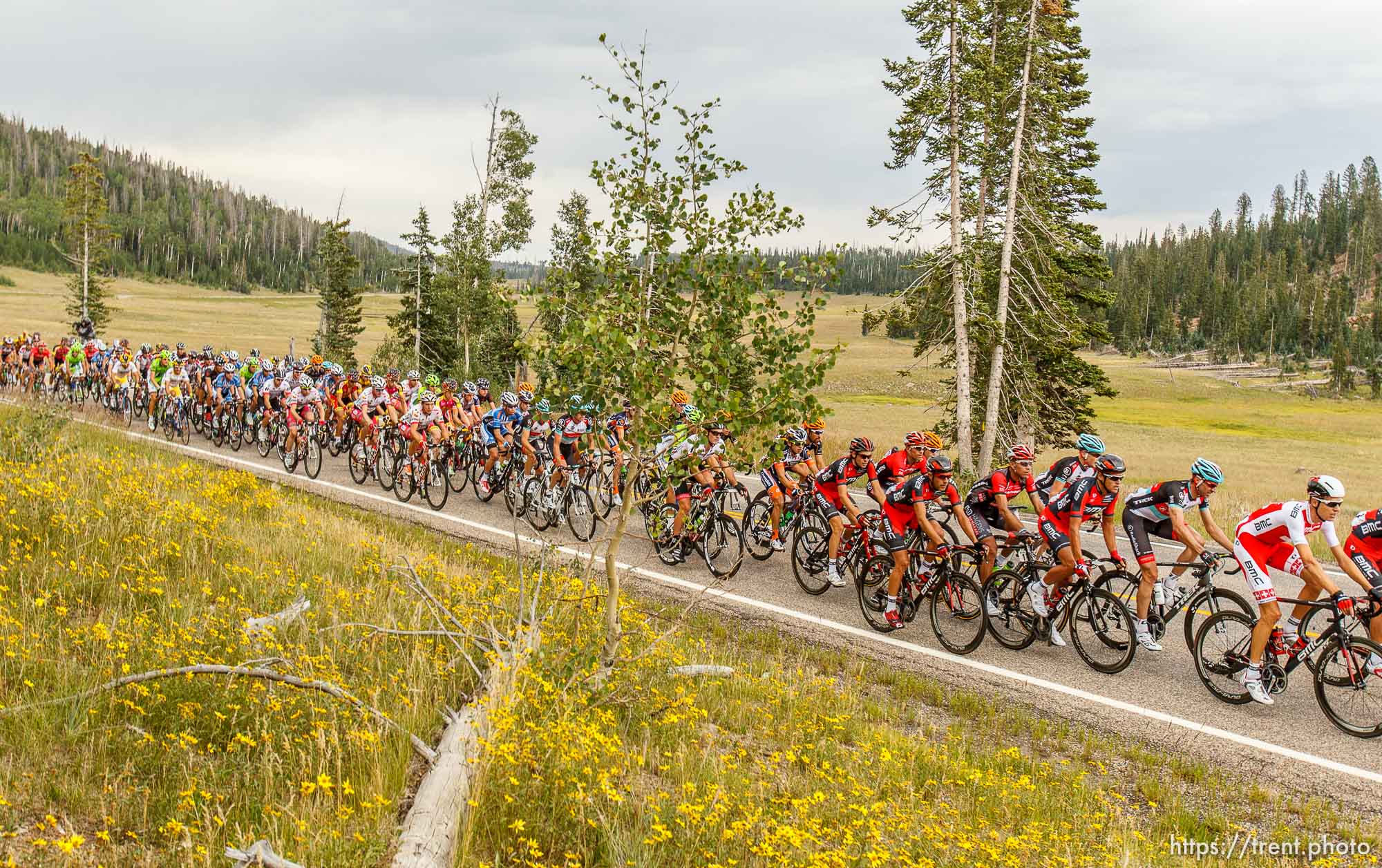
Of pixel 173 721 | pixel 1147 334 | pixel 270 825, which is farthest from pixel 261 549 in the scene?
pixel 1147 334

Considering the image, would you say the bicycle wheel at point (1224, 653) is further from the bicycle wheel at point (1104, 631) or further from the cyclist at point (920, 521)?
the cyclist at point (920, 521)

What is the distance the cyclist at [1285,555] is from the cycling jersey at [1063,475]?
1575 millimetres

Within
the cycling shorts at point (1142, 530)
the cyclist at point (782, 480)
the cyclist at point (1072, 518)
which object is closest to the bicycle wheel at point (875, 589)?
the cyclist at point (1072, 518)

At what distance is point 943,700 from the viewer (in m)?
7.97

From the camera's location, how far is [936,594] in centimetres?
963

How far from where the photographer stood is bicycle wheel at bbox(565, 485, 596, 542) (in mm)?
13648

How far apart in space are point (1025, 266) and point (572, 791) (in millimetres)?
23883

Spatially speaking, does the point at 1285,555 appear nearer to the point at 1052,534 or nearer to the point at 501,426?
the point at 1052,534

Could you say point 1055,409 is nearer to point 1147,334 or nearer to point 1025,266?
point 1025,266

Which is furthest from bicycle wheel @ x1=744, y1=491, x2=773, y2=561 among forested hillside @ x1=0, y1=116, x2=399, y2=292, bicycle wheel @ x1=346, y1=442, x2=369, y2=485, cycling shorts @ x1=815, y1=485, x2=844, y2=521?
forested hillside @ x1=0, y1=116, x2=399, y2=292

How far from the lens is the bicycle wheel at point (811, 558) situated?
1129 centimetres

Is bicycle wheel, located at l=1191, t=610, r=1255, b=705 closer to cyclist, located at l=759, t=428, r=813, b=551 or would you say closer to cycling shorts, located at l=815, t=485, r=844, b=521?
cycling shorts, located at l=815, t=485, r=844, b=521

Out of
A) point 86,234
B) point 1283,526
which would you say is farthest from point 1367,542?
point 86,234

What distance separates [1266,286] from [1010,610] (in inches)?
6140
